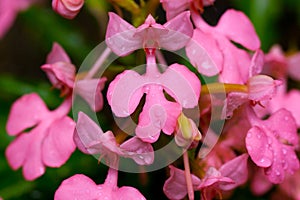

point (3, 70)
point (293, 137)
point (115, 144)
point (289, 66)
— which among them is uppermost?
point (115, 144)

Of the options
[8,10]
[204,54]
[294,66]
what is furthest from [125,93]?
[8,10]

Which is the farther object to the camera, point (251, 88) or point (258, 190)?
point (258, 190)

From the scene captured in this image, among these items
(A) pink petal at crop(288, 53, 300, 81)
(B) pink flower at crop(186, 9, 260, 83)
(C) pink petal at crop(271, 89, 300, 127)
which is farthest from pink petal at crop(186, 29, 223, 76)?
(A) pink petal at crop(288, 53, 300, 81)

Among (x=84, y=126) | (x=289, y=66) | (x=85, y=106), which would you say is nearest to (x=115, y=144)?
(x=84, y=126)

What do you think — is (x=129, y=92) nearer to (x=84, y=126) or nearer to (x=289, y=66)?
(x=84, y=126)

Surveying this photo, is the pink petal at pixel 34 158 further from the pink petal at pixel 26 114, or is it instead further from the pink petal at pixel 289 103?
the pink petal at pixel 289 103

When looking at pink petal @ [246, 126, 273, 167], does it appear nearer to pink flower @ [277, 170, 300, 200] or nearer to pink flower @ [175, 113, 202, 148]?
pink flower @ [175, 113, 202, 148]
